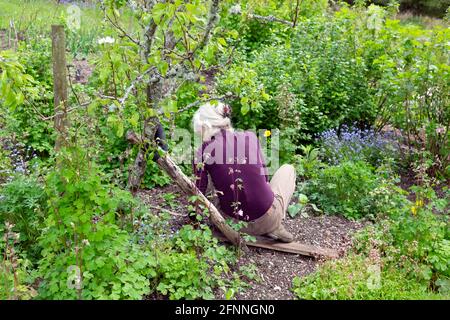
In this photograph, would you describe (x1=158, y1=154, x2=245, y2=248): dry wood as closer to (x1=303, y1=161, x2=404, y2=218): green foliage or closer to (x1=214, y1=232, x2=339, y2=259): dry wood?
(x1=214, y1=232, x2=339, y2=259): dry wood

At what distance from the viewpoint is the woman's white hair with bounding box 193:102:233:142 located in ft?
12.3

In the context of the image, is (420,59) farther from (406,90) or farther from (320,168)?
(320,168)

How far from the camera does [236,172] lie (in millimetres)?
3807

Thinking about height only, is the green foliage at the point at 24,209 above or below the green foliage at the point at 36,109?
below

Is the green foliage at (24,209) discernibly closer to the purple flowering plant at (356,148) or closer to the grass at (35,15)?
the purple flowering plant at (356,148)

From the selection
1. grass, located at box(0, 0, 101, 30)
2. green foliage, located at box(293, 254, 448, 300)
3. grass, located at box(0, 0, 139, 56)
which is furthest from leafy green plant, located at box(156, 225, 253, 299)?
grass, located at box(0, 0, 101, 30)

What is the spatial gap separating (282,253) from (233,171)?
89 cm

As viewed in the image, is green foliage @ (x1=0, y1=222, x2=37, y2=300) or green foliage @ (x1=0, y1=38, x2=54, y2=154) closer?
green foliage @ (x1=0, y1=222, x2=37, y2=300)

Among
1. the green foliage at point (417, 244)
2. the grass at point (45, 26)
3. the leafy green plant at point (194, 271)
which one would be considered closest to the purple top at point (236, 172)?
the leafy green plant at point (194, 271)

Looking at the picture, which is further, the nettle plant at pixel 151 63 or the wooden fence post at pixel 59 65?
the wooden fence post at pixel 59 65

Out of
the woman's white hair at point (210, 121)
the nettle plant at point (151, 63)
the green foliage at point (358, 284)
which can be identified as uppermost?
the nettle plant at point (151, 63)

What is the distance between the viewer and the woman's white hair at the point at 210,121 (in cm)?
374

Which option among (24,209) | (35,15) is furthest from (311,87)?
(35,15)

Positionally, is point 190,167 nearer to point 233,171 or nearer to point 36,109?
point 233,171
